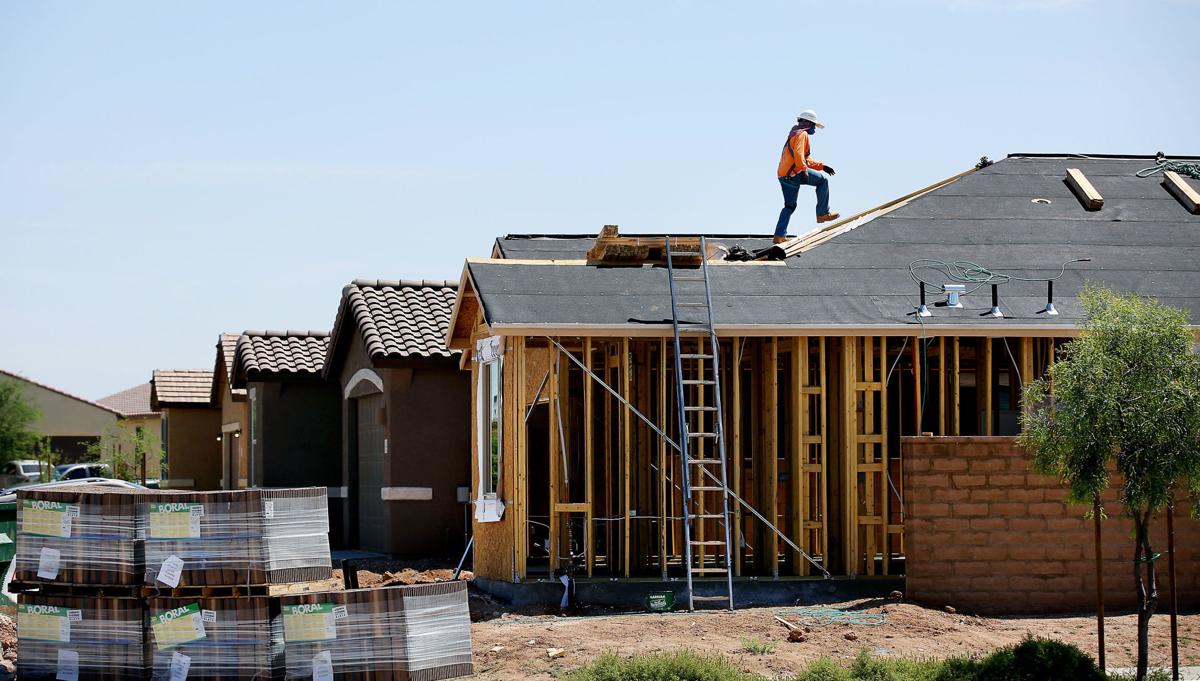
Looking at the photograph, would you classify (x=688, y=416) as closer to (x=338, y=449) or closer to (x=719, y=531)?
(x=719, y=531)

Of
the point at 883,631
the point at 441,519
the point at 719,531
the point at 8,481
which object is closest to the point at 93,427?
the point at 8,481

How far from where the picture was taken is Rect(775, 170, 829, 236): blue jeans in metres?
18.5

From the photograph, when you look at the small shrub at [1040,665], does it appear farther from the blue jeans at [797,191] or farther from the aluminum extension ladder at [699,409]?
the blue jeans at [797,191]

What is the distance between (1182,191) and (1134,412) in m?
9.89

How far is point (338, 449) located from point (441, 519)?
14.5 ft

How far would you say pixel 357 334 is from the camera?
22969 millimetres

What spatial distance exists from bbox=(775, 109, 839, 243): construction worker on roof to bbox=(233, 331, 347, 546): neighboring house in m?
9.69

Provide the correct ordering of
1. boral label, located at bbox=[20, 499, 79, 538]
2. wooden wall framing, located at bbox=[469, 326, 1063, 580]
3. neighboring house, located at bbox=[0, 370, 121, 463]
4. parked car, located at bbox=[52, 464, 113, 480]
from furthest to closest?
neighboring house, located at bbox=[0, 370, 121, 463] → parked car, located at bbox=[52, 464, 113, 480] → wooden wall framing, located at bbox=[469, 326, 1063, 580] → boral label, located at bbox=[20, 499, 79, 538]

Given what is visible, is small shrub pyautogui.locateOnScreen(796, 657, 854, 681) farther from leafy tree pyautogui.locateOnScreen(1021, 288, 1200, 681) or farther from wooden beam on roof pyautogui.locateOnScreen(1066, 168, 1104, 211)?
wooden beam on roof pyautogui.locateOnScreen(1066, 168, 1104, 211)

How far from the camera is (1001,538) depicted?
Answer: 47.5 ft

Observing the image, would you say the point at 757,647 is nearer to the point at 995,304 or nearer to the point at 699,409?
the point at 699,409

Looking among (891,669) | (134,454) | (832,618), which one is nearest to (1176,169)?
(832,618)

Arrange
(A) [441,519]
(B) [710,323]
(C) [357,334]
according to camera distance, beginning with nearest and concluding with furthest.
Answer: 1. (B) [710,323]
2. (A) [441,519]
3. (C) [357,334]

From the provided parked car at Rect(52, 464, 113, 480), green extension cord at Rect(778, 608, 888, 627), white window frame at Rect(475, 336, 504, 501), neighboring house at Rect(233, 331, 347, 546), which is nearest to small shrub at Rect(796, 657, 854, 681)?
green extension cord at Rect(778, 608, 888, 627)
